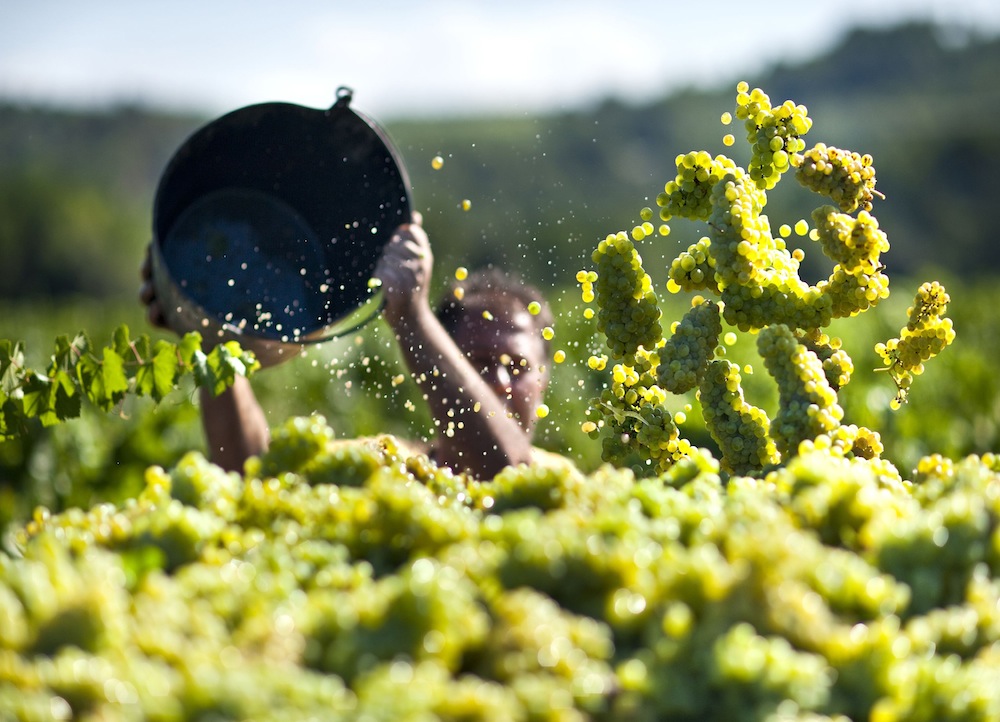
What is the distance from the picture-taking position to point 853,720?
110cm

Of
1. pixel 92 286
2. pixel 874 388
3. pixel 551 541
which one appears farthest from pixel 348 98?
pixel 92 286

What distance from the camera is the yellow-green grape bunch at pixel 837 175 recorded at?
192 cm

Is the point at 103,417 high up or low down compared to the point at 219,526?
up

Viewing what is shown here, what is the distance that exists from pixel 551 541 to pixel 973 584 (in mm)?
503

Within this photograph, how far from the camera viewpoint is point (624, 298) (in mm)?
1962

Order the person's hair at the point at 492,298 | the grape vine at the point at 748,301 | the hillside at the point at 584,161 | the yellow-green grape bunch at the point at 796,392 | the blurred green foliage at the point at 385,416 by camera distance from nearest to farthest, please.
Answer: the yellow-green grape bunch at the point at 796,392, the grape vine at the point at 748,301, the person's hair at the point at 492,298, the blurred green foliage at the point at 385,416, the hillside at the point at 584,161

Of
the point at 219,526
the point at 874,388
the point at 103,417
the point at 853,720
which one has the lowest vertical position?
the point at 853,720

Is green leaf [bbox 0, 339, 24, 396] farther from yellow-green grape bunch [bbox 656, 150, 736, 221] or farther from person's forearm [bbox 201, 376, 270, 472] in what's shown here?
person's forearm [bbox 201, 376, 270, 472]

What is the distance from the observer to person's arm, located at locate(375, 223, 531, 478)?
2906 mm

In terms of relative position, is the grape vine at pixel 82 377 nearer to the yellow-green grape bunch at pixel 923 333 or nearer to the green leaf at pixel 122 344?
the green leaf at pixel 122 344

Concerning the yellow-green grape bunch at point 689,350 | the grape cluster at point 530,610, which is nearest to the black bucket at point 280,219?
the yellow-green grape bunch at point 689,350

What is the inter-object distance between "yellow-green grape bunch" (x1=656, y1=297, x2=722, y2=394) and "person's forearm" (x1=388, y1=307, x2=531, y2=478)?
1.15 meters

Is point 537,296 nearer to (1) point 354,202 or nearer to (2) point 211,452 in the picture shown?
(1) point 354,202

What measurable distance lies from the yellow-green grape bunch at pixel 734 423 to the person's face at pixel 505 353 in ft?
5.14
